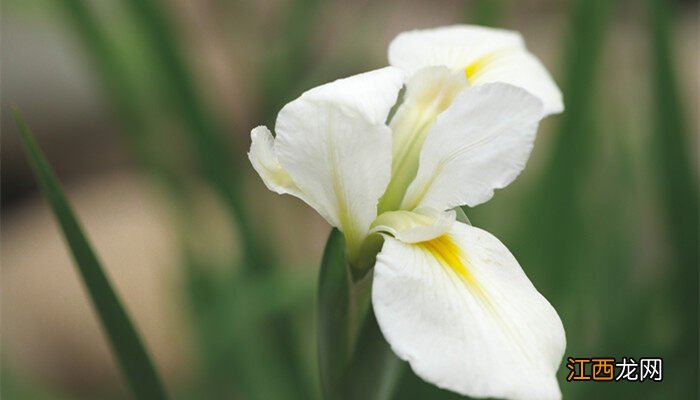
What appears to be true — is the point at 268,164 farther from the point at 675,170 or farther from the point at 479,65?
the point at 675,170

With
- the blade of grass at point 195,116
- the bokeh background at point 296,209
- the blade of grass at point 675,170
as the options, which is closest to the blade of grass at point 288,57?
the bokeh background at point 296,209

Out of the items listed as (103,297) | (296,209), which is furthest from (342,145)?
(296,209)

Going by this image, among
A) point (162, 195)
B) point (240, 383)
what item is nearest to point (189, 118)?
point (162, 195)

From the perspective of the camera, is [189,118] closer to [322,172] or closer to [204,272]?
[204,272]

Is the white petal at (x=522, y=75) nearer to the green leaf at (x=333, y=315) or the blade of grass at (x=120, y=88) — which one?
the green leaf at (x=333, y=315)

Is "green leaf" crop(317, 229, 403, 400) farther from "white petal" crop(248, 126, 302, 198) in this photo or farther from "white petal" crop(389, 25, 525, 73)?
"white petal" crop(389, 25, 525, 73)
